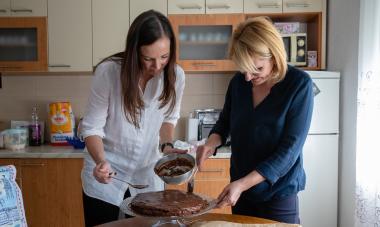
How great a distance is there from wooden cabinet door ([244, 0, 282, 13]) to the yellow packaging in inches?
60.4

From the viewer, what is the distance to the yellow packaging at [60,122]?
3.15 m

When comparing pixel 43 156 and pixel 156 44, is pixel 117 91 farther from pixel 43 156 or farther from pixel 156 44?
pixel 43 156

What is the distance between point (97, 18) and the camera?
297 cm

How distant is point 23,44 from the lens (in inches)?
120

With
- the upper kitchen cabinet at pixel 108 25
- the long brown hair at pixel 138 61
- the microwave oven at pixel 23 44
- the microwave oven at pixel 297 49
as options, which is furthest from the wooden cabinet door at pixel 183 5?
the long brown hair at pixel 138 61

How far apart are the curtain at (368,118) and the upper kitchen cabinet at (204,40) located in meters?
0.91

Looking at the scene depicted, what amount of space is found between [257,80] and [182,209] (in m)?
0.52

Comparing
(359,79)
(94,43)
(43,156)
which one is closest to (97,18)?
(94,43)

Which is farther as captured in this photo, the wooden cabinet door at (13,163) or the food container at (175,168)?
the wooden cabinet door at (13,163)

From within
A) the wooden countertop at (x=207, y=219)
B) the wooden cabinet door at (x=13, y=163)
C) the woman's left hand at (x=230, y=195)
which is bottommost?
the wooden cabinet door at (x=13, y=163)

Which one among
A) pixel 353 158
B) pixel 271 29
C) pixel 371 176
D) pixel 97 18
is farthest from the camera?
pixel 97 18

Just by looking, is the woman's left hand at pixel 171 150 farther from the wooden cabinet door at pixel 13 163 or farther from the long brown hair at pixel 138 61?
the wooden cabinet door at pixel 13 163

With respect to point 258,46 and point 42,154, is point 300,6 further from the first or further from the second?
point 42,154

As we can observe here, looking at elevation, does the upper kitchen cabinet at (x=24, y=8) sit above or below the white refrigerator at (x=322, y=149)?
above
